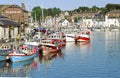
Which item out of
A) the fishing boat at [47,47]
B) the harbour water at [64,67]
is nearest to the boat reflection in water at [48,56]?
the harbour water at [64,67]

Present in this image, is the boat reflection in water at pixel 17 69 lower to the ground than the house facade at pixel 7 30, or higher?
lower

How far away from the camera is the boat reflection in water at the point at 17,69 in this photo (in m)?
44.0

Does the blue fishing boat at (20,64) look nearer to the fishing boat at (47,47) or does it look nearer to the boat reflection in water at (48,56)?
the boat reflection in water at (48,56)

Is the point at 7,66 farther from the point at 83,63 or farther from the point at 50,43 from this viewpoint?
the point at 50,43

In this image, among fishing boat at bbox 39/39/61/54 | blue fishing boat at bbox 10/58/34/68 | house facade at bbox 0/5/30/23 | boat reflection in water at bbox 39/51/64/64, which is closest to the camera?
blue fishing boat at bbox 10/58/34/68

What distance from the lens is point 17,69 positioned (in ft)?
156

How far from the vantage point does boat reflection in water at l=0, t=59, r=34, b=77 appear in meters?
44.0

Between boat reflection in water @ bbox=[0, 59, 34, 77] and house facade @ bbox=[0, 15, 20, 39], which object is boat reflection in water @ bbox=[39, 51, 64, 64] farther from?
house facade @ bbox=[0, 15, 20, 39]

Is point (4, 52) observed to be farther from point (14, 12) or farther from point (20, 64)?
point (14, 12)

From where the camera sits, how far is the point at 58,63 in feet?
177

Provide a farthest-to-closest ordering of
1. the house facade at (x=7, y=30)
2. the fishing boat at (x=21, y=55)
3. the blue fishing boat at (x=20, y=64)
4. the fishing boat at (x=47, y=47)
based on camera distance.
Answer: the house facade at (x=7, y=30) < the fishing boat at (x=47, y=47) < the fishing boat at (x=21, y=55) < the blue fishing boat at (x=20, y=64)

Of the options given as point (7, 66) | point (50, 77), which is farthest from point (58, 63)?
point (50, 77)

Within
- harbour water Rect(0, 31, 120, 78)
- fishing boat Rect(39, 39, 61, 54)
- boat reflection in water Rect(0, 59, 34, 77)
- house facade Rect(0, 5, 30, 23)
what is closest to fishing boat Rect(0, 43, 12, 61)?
boat reflection in water Rect(0, 59, 34, 77)

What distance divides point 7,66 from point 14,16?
232 feet
